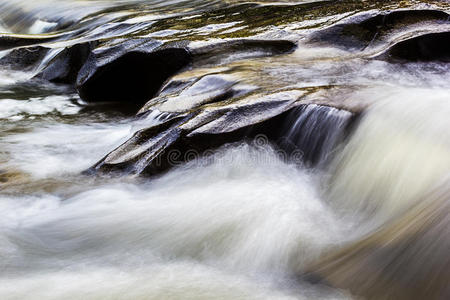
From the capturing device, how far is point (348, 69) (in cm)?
586

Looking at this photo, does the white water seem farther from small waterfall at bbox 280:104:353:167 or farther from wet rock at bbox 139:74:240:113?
wet rock at bbox 139:74:240:113

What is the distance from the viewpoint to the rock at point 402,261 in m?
2.67

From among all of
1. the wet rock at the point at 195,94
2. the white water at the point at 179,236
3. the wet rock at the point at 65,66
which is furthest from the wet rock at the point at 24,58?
the white water at the point at 179,236

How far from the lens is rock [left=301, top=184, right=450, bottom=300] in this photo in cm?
267

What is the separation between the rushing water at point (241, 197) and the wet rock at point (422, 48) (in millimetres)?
252

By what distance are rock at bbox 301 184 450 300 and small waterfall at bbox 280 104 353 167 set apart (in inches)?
47.0

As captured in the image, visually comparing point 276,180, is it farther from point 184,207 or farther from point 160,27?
point 160,27

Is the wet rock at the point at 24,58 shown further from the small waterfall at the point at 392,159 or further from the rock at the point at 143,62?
the small waterfall at the point at 392,159

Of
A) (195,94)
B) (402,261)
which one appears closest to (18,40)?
(195,94)

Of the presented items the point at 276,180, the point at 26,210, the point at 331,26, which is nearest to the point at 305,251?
the point at 276,180

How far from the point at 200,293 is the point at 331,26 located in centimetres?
487

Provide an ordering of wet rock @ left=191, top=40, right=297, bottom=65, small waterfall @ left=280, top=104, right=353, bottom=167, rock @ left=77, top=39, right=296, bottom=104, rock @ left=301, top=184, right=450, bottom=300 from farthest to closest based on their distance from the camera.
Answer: rock @ left=77, top=39, right=296, bottom=104 → wet rock @ left=191, top=40, right=297, bottom=65 → small waterfall @ left=280, top=104, right=353, bottom=167 → rock @ left=301, top=184, right=450, bottom=300

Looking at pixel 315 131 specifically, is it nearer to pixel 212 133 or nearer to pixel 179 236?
pixel 212 133

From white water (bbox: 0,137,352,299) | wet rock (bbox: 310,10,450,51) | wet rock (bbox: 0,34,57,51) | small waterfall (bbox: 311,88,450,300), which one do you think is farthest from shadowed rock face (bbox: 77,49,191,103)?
wet rock (bbox: 0,34,57,51)
